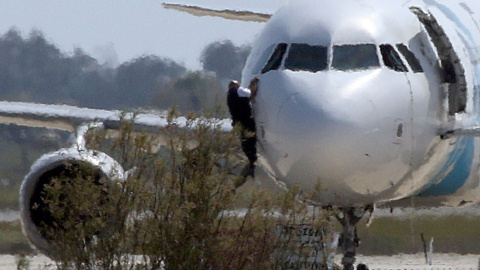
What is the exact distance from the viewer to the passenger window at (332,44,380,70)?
10562mm

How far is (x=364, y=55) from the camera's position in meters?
10.7

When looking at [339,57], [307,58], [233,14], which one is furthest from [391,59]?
[233,14]

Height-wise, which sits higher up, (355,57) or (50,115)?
(50,115)

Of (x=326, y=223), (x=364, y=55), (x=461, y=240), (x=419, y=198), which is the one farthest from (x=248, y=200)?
(x=461, y=240)

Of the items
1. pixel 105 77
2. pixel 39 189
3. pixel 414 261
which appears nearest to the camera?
pixel 39 189

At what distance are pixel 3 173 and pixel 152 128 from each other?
5.78 meters

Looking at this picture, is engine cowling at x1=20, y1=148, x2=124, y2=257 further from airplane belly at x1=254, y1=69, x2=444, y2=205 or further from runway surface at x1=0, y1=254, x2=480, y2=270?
runway surface at x1=0, y1=254, x2=480, y2=270

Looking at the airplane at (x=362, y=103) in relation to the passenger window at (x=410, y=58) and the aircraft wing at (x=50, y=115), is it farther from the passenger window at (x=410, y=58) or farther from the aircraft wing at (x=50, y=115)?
the aircraft wing at (x=50, y=115)

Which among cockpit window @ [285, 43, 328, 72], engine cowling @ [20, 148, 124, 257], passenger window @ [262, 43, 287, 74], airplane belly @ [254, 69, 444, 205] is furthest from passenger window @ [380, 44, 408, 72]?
engine cowling @ [20, 148, 124, 257]

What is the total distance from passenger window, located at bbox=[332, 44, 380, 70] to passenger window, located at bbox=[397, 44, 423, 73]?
1.01 ft

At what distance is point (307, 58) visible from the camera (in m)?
10.6

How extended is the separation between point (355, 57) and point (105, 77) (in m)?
11.6

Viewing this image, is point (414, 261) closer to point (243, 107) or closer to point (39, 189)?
point (39, 189)

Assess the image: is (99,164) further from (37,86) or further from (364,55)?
(37,86)
